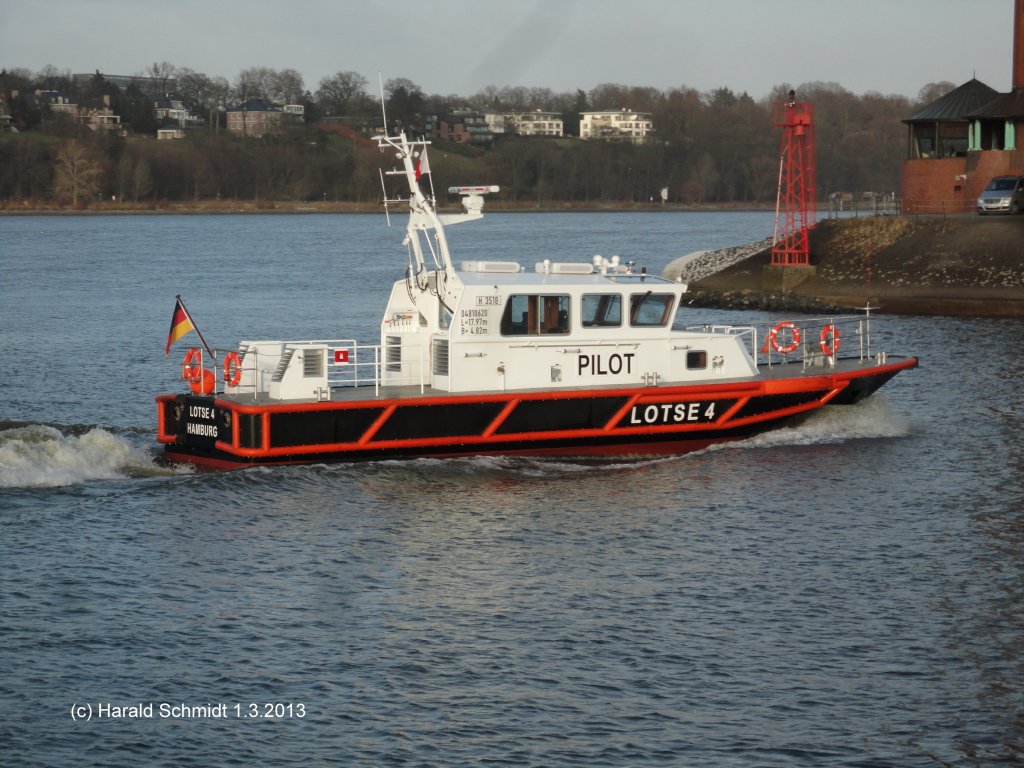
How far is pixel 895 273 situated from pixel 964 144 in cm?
1520

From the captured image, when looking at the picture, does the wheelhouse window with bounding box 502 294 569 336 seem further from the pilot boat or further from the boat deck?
the boat deck

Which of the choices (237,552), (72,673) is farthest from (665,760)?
(237,552)

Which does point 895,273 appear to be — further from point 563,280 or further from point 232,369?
point 232,369

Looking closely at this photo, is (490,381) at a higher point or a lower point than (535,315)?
lower

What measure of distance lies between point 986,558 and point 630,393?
21.3 feet

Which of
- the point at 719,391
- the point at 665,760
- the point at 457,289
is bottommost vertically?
the point at 665,760

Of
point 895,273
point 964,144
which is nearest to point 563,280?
point 895,273

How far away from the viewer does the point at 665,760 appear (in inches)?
508

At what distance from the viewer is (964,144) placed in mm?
63562

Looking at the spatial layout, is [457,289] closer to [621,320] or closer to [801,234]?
[621,320]

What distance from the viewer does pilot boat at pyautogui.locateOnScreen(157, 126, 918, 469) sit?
71.5ft

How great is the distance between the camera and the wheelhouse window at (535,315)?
2291 cm

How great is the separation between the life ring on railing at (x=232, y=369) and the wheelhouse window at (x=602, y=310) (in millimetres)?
5572

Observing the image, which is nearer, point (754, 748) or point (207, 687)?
point (754, 748)
